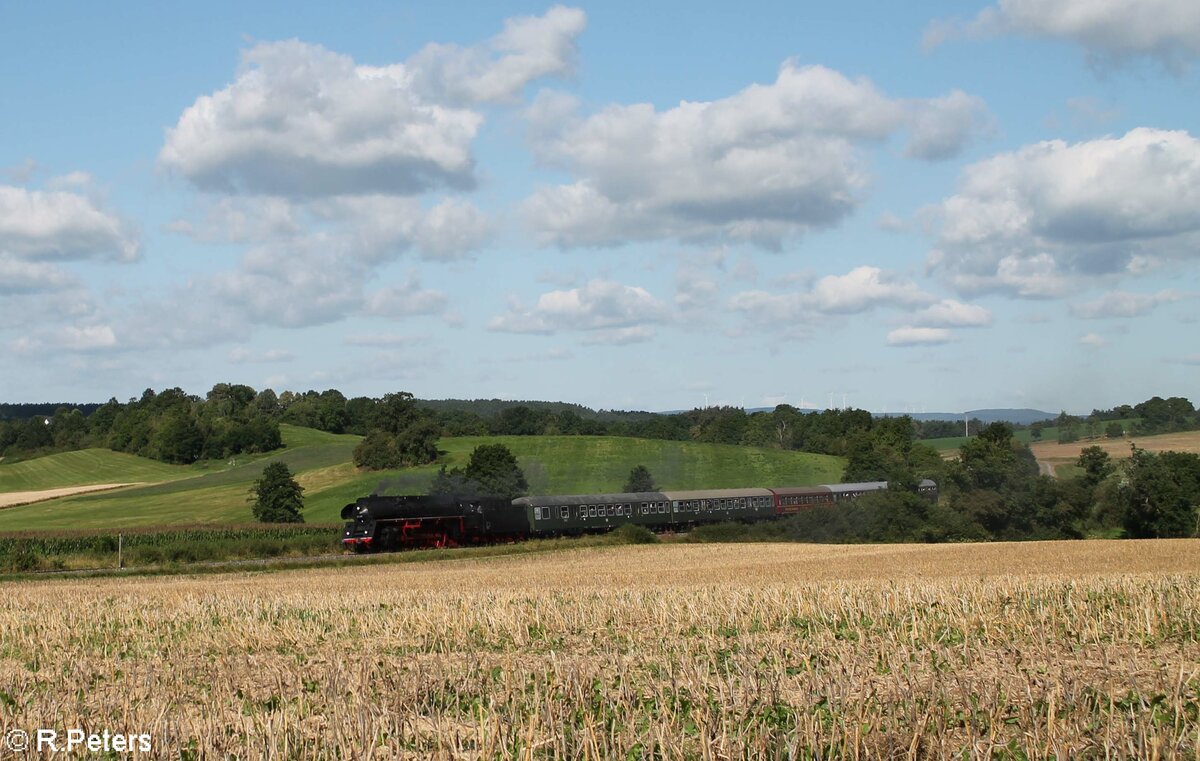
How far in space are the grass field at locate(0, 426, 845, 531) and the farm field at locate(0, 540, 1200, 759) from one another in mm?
73222

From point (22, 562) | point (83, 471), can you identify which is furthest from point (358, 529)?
point (83, 471)

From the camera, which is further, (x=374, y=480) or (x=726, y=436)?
(x=726, y=436)

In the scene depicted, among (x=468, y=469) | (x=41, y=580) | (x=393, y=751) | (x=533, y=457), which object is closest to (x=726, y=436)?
(x=533, y=457)

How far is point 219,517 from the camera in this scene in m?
104

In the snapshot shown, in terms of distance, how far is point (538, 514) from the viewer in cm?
6831

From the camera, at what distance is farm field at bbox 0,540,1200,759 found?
8.36 m

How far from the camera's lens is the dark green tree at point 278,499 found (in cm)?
9188

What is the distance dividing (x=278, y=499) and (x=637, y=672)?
85.2 m

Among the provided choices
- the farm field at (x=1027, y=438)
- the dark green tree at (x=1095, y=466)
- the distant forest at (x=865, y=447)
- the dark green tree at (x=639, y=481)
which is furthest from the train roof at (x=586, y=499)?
the farm field at (x=1027, y=438)

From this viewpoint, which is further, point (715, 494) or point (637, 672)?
point (715, 494)

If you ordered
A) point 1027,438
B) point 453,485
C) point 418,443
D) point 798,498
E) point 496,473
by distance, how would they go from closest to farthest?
point 453,485, point 798,498, point 496,473, point 418,443, point 1027,438

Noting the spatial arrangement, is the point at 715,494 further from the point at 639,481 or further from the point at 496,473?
the point at 639,481

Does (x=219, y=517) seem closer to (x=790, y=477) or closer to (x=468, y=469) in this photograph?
(x=468, y=469)

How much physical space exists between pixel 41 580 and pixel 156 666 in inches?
1543
